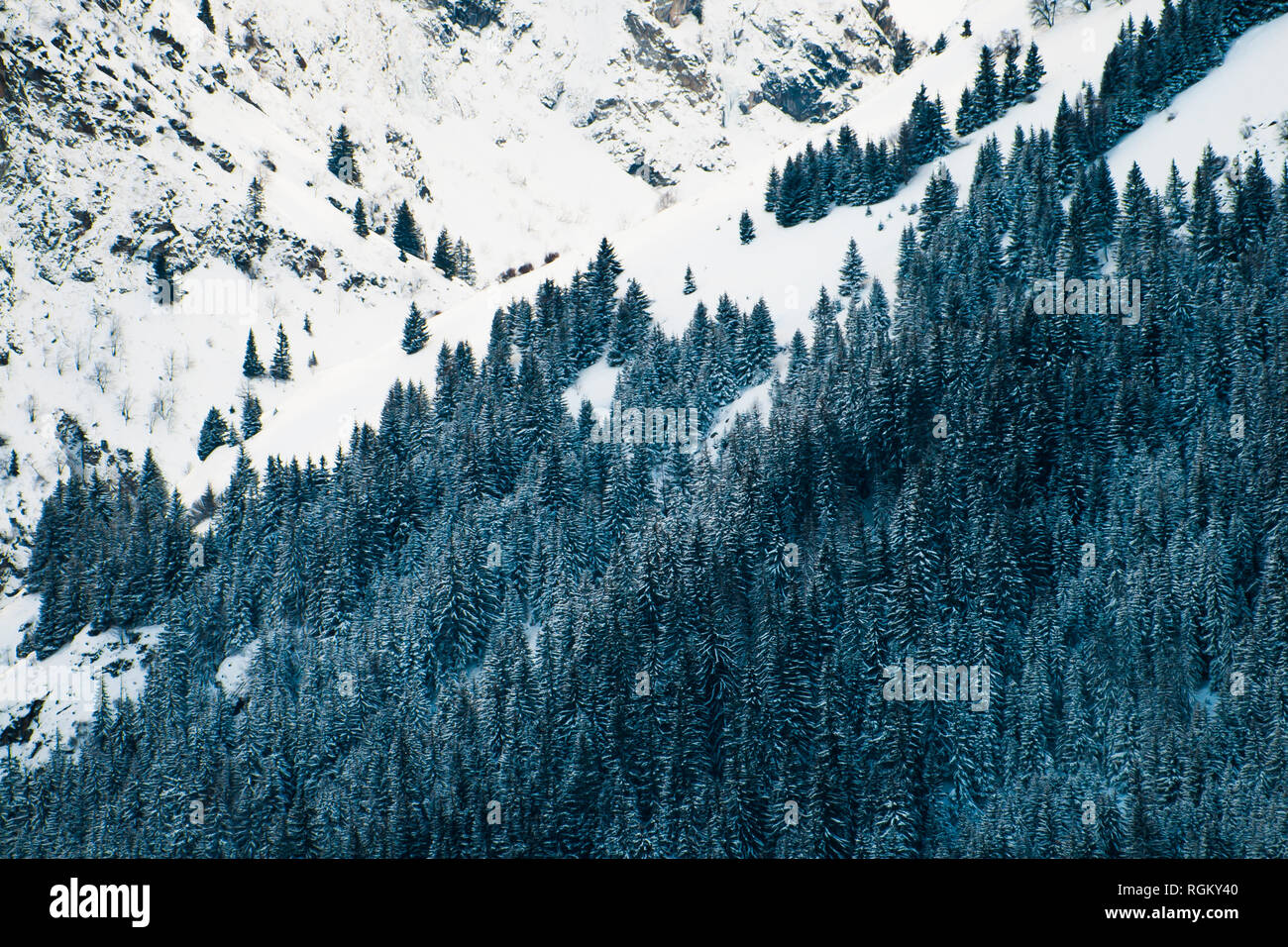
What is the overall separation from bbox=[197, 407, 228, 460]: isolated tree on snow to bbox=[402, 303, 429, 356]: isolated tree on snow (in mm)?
26100

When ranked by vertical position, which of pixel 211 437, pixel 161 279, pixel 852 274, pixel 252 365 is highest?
pixel 161 279

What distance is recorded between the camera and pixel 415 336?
158 meters

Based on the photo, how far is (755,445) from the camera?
99.2 m

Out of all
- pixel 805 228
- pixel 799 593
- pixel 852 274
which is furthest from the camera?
pixel 805 228

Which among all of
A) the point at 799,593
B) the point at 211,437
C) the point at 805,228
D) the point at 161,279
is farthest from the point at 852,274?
the point at 161,279

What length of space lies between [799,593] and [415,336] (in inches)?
3440

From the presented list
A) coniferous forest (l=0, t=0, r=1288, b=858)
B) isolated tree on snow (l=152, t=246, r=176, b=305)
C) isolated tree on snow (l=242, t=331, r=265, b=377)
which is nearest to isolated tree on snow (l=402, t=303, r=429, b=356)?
isolated tree on snow (l=242, t=331, r=265, b=377)

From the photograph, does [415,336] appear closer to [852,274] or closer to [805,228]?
[805,228]

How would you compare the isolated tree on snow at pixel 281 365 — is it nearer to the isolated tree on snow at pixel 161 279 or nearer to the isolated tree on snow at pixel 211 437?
the isolated tree on snow at pixel 211 437

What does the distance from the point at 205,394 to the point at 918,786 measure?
420ft

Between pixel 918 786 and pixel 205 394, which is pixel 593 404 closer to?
pixel 918 786

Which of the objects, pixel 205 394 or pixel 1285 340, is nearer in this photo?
pixel 1285 340
